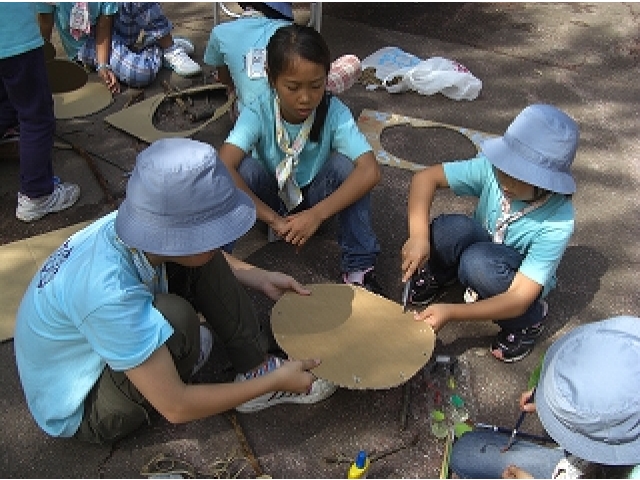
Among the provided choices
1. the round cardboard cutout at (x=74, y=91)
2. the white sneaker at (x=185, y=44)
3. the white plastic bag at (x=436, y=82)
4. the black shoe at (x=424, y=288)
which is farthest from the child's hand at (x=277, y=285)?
the white sneaker at (x=185, y=44)

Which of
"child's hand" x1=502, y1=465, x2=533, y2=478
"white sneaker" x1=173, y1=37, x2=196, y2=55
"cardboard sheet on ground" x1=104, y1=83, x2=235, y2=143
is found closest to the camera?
"child's hand" x1=502, y1=465, x2=533, y2=478

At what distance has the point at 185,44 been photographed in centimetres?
380

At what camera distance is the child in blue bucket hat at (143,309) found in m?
1.41

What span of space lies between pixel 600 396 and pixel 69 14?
311 cm

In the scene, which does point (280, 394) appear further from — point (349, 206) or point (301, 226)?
point (349, 206)

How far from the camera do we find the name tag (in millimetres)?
2699

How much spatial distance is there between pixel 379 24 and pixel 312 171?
2.31m

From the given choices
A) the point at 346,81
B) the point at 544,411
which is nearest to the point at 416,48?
the point at 346,81

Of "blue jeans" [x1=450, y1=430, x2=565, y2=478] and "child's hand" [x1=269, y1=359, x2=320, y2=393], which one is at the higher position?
"child's hand" [x1=269, y1=359, x2=320, y2=393]

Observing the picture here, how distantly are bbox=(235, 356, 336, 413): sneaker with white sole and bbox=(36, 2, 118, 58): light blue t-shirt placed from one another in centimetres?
222

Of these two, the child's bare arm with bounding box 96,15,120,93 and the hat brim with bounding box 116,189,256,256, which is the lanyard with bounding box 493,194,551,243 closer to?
the hat brim with bounding box 116,189,256,256

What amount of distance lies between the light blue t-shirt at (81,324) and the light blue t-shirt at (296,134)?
812 millimetres

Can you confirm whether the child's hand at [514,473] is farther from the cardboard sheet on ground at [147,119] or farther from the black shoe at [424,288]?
the cardboard sheet on ground at [147,119]

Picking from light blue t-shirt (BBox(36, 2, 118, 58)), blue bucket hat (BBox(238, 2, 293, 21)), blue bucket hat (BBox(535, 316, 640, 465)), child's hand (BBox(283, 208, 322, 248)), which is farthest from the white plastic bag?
blue bucket hat (BBox(535, 316, 640, 465))
